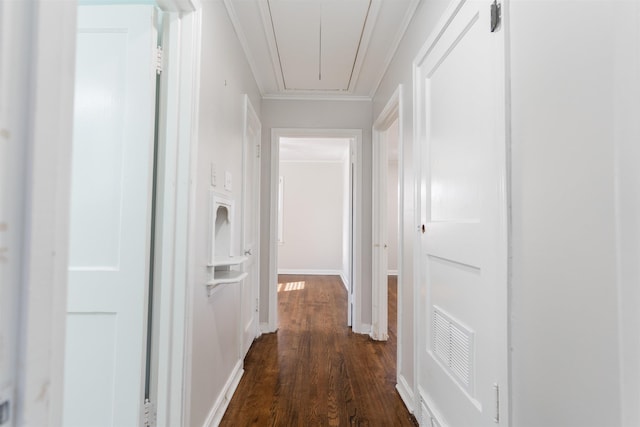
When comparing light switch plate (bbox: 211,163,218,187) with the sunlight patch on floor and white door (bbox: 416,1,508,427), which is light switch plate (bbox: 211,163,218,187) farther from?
the sunlight patch on floor

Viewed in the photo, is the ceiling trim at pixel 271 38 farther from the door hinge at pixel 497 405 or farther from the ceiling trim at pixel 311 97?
the door hinge at pixel 497 405

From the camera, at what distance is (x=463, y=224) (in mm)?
1278

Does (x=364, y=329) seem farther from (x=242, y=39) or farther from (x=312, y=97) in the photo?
(x=242, y=39)

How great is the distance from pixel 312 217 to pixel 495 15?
5.56 meters

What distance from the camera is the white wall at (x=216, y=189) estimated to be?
1.44 metres

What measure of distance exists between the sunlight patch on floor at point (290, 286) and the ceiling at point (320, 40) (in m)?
3.19

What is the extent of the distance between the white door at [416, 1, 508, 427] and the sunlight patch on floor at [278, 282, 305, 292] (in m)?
3.55

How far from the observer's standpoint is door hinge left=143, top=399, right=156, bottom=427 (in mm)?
1249

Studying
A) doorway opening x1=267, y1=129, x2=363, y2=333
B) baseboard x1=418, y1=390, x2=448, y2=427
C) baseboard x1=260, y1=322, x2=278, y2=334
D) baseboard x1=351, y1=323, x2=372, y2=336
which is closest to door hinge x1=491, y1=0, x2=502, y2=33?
baseboard x1=418, y1=390, x2=448, y2=427

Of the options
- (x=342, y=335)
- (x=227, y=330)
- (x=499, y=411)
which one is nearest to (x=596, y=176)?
(x=499, y=411)

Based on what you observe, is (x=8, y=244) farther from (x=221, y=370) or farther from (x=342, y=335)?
(x=342, y=335)

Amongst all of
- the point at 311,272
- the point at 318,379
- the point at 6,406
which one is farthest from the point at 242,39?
the point at 311,272

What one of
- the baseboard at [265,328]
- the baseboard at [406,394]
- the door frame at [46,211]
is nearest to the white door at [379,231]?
the baseboard at [406,394]

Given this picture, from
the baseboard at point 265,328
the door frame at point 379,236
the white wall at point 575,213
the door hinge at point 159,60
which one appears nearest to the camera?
the white wall at point 575,213
